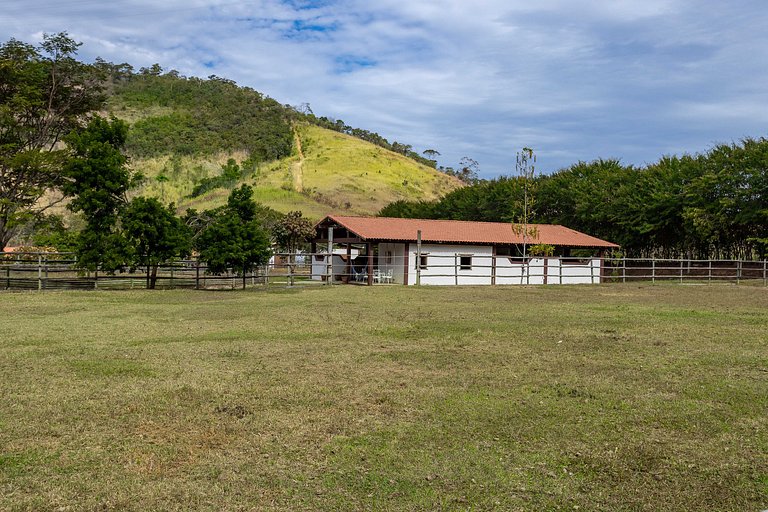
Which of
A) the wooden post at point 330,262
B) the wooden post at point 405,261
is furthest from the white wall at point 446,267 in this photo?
the wooden post at point 330,262

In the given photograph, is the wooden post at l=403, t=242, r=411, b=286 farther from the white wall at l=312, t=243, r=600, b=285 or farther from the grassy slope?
the grassy slope

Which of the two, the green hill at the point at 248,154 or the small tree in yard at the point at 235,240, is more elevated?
the green hill at the point at 248,154

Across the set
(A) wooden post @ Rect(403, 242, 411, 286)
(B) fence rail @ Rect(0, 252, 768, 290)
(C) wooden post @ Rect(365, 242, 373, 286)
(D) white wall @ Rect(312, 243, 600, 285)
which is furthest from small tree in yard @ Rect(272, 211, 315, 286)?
(A) wooden post @ Rect(403, 242, 411, 286)

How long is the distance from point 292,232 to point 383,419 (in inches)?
1353

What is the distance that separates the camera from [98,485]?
12.5 ft

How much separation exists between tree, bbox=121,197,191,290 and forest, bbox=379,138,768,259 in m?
15.7

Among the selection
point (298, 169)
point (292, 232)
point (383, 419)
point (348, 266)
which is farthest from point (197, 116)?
point (383, 419)

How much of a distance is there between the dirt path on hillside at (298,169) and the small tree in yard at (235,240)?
52.8 metres

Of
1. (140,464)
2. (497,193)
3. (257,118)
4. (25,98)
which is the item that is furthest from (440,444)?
(257,118)

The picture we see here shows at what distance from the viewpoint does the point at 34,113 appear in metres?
27.2

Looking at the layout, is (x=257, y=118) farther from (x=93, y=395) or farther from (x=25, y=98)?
(x=93, y=395)

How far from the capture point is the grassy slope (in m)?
70.2

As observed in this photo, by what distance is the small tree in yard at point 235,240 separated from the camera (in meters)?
20.9

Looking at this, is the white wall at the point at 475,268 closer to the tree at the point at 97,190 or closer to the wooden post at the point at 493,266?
the wooden post at the point at 493,266
